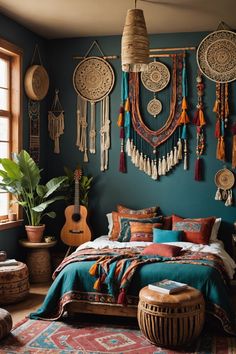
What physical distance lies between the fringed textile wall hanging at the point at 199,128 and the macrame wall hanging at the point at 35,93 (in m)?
1.94

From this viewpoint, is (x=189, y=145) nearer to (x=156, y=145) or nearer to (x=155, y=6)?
(x=156, y=145)

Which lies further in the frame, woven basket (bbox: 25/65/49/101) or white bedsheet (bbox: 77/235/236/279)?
woven basket (bbox: 25/65/49/101)

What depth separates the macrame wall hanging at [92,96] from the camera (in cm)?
641

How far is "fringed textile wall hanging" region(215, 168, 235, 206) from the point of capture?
600 centimetres

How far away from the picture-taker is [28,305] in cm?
497

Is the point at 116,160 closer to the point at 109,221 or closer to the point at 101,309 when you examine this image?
the point at 109,221

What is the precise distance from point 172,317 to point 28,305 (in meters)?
1.78

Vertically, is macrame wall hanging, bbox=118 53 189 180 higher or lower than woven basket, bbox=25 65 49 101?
lower

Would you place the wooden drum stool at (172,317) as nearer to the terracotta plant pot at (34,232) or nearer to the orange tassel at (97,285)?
the orange tassel at (97,285)

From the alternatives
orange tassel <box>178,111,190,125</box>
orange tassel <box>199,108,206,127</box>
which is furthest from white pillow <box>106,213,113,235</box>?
orange tassel <box>199,108,206,127</box>

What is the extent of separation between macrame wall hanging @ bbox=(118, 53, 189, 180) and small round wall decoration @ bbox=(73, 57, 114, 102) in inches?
8.4

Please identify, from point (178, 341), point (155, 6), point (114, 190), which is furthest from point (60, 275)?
point (155, 6)

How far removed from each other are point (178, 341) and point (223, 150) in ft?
9.22

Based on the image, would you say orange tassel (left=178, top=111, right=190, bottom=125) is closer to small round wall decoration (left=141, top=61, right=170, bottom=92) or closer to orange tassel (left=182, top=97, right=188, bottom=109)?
orange tassel (left=182, top=97, right=188, bottom=109)
